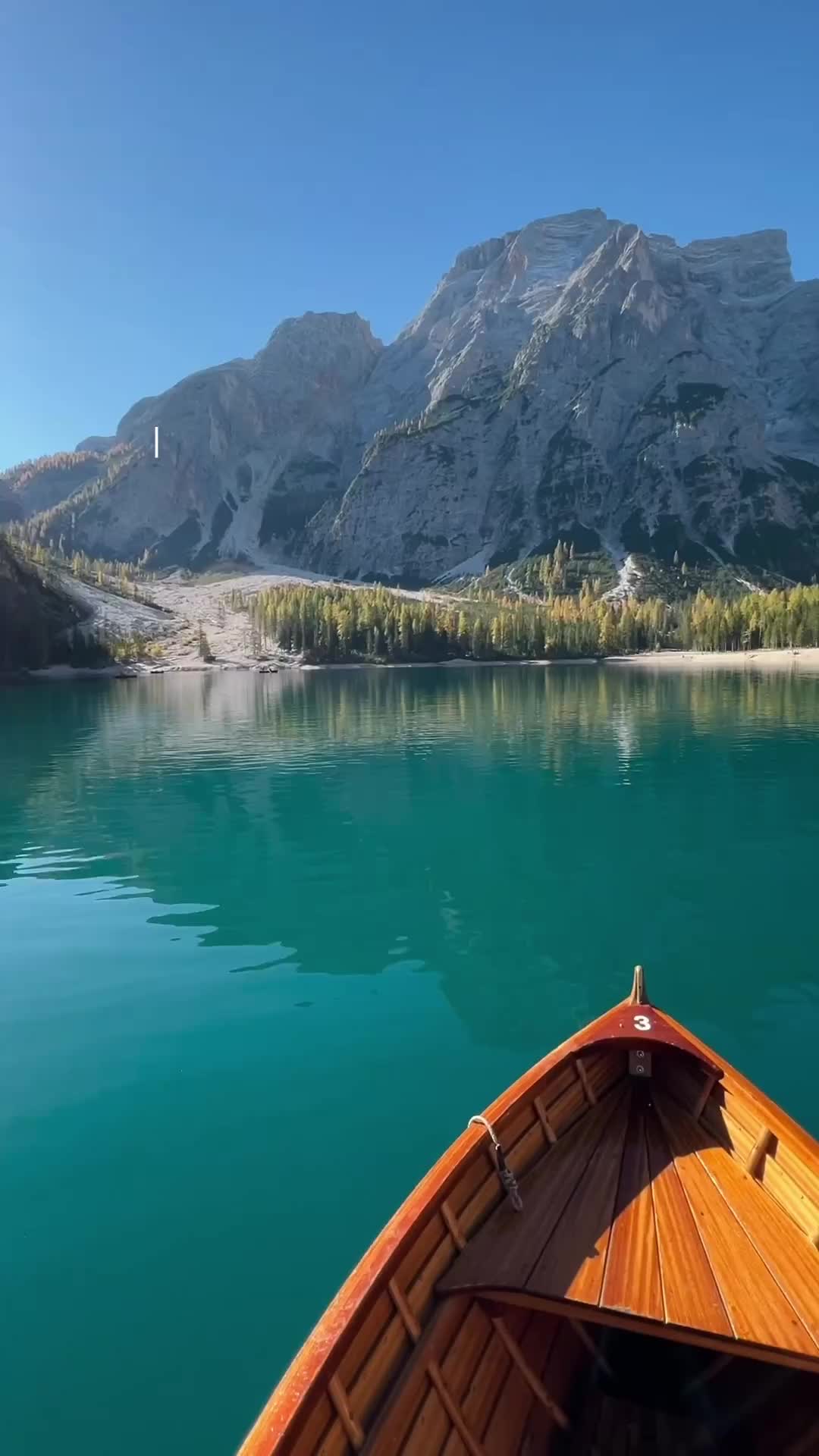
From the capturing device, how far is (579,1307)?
737 centimetres

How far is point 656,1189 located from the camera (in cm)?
927

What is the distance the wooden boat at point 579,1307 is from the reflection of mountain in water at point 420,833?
8.30 metres

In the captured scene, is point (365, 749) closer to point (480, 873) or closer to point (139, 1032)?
point (480, 873)

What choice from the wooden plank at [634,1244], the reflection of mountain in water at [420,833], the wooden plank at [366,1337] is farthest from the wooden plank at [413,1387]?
the reflection of mountain in water at [420,833]

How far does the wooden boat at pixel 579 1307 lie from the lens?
646 cm

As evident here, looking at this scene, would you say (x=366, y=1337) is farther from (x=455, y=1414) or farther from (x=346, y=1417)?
(x=455, y=1414)

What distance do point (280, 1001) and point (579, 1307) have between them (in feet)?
45.1

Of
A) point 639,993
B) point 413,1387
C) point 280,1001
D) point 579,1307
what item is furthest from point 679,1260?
point 280,1001

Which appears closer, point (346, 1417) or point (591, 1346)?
point (346, 1417)

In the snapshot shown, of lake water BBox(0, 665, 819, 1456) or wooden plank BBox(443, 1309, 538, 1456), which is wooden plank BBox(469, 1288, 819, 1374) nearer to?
wooden plank BBox(443, 1309, 538, 1456)

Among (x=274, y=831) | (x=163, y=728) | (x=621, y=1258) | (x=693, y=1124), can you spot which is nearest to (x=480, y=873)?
(x=274, y=831)

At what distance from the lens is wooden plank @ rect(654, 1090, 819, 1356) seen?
7.06 metres

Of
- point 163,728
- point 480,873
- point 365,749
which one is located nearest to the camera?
point 480,873

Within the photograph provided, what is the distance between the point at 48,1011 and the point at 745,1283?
1747 cm
